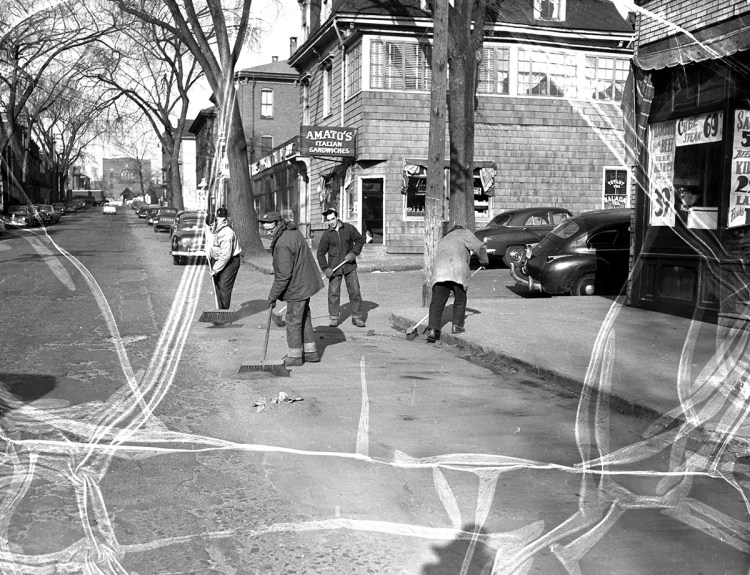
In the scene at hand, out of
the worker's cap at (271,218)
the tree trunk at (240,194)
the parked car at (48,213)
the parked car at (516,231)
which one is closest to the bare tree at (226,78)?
the tree trunk at (240,194)

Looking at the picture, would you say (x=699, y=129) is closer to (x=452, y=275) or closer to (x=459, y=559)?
(x=452, y=275)

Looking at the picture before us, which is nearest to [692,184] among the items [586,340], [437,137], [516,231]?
[586,340]

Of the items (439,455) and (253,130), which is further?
(253,130)

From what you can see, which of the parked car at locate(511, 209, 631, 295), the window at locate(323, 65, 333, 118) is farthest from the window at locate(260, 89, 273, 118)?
the parked car at locate(511, 209, 631, 295)

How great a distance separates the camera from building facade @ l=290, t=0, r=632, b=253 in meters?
26.5

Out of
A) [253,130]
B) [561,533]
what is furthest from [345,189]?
[253,130]

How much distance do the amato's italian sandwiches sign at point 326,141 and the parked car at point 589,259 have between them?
38.4 ft

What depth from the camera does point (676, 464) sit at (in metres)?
5.81

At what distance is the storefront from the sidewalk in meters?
0.54

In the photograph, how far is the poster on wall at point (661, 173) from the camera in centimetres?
1252

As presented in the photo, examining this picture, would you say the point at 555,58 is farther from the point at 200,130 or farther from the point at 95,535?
the point at 200,130

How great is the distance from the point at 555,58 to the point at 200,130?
5637 cm

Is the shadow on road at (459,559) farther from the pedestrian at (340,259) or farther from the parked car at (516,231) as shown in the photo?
the parked car at (516,231)

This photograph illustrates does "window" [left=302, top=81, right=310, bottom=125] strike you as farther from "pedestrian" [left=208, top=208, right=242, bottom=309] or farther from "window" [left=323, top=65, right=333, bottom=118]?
"pedestrian" [left=208, top=208, right=242, bottom=309]
